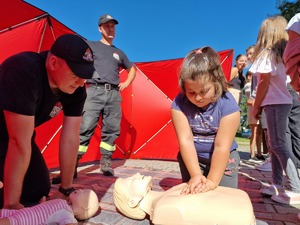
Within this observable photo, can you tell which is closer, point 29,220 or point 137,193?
point 29,220

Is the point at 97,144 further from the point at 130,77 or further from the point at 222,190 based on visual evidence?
the point at 222,190

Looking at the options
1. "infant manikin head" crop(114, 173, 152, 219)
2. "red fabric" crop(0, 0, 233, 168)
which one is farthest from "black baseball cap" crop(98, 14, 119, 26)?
"infant manikin head" crop(114, 173, 152, 219)

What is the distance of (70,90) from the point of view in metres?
→ 1.43

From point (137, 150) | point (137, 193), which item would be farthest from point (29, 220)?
point (137, 150)

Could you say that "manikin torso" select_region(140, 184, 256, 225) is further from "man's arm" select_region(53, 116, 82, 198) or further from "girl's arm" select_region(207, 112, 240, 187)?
"man's arm" select_region(53, 116, 82, 198)

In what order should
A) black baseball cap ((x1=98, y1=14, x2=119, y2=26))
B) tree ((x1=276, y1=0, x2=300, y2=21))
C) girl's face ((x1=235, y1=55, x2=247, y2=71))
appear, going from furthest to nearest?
tree ((x1=276, y1=0, x2=300, y2=21)) < girl's face ((x1=235, y1=55, x2=247, y2=71)) < black baseball cap ((x1=98, y1=14, x2=119, y2=26))

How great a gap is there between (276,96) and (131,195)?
1.21 meters

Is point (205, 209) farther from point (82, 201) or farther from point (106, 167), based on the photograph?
point (106, 167)

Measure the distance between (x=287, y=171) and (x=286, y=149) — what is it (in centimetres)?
15

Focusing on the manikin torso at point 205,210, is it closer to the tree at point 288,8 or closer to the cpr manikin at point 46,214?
the cpr manikin at point 46,214

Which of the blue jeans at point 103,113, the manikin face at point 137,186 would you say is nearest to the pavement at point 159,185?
the manikin face at point 137,186

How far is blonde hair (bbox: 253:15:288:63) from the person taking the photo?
1.95 metres

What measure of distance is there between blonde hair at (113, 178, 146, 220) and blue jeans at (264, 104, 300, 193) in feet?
3.43

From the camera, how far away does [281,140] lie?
1.91m
